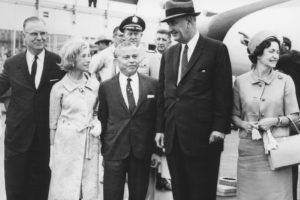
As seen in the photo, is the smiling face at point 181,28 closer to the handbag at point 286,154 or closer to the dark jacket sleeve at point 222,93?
the dark jacket sleeve at point 222,93

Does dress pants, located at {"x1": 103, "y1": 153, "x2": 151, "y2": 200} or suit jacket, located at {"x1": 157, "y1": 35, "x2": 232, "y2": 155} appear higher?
suit jacket, located at {"x1": 157, "y1": 35, "x2": 232, "y2": 155}

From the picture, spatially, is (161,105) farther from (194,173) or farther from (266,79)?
(266,79)

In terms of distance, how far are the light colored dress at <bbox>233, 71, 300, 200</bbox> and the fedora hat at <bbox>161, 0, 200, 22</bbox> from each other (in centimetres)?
70

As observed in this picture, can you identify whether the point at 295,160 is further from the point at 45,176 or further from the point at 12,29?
the point at 12,29

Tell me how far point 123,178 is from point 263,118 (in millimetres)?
1239

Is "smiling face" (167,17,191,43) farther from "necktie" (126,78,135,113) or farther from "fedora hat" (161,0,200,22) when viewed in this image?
"necktie" (126,78,135,113)

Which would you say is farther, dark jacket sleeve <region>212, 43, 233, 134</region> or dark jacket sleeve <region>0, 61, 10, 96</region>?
dark jacket sleeve <region>0, 61, 10, 96</region>

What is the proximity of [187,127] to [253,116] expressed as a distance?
0.51 meters

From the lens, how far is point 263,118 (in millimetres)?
3518

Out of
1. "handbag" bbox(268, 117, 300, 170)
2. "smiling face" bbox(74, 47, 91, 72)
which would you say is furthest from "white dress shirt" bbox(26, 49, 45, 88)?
"handbag" bbox(268, 117, 300, 170)

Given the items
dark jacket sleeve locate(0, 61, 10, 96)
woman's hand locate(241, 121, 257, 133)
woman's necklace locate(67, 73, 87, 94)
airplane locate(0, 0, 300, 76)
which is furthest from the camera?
airplane locate(0, 0, 300, 76)

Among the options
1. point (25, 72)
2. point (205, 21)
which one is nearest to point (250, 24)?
point (205, 21)

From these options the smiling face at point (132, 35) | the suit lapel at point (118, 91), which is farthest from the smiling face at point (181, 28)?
the smiling face at point (132, 35)

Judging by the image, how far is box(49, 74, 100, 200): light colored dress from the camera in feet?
13.3
